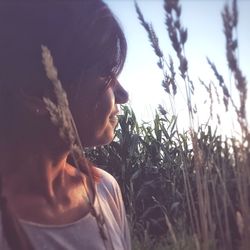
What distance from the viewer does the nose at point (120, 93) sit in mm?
1022

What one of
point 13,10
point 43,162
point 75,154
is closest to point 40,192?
point 43,162

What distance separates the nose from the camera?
1.02 metres

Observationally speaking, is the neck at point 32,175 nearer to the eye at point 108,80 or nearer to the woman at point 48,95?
the woman at point 48,95

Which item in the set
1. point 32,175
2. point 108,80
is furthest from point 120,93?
point 32,175

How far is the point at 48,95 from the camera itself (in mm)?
914

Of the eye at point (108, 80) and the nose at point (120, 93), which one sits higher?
the eye at point (108, 80)

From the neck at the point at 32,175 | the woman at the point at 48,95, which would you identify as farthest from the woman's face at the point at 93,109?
the neck at the point at 32,175

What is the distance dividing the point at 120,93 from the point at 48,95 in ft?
0.63

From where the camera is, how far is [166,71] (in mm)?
779

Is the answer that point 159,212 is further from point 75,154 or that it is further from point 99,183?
point 75,154

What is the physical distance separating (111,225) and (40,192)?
221mm

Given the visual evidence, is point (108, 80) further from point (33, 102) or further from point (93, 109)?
point (33, 102)

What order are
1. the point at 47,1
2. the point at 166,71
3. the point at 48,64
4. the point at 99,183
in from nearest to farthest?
the point at 48,64 → the point at 166,71 → the point at 47,1 → the point at 99,183

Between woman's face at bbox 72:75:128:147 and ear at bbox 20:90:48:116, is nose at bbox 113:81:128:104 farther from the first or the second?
ear at bbox 20:90:48:116
